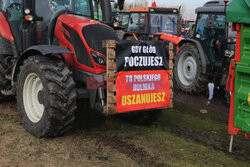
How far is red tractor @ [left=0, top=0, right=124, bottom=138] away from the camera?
3.89 metres

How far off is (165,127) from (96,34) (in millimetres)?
1830

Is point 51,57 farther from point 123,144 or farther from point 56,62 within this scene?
point 123,144

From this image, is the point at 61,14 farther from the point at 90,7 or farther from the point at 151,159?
the point at 151,159

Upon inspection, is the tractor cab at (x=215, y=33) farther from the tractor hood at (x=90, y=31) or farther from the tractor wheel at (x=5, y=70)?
the tractor wheel at (x=5, y=70)

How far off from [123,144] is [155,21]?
7.41 metres

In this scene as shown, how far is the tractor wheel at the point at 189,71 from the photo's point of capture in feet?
23.8

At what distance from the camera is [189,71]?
308 inches

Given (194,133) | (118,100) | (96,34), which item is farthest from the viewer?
(194,133)

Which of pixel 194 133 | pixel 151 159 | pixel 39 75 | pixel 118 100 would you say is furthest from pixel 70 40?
pixel 194 133

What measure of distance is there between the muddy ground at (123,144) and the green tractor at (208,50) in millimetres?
1891

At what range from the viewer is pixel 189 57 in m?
7.82

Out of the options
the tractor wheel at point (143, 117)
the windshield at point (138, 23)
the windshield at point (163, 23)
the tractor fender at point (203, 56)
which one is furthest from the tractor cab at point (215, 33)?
the windshield at point (138, 23)

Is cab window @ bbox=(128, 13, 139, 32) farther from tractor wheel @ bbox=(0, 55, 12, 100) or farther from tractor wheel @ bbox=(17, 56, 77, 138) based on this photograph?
tractor wheel @ bbox=(17, 56, 77, 138)

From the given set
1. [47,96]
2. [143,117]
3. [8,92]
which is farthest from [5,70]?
[143,117]
